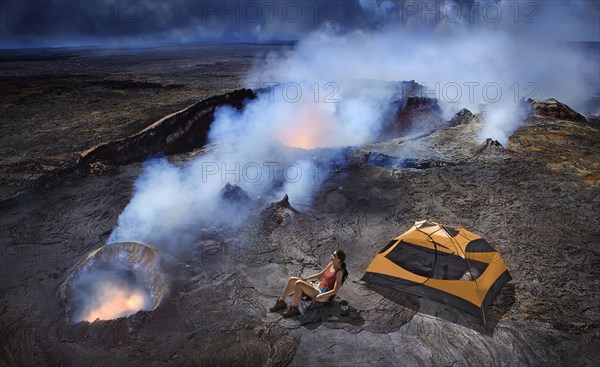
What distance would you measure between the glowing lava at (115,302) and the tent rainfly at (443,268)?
17.3ft

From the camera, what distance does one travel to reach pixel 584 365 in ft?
20.7

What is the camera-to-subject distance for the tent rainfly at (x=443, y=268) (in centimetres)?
763

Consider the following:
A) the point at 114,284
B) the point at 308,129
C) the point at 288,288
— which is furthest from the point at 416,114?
the point at 114,284

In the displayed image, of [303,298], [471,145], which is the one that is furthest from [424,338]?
[471,145]

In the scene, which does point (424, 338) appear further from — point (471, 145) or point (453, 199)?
point (471, 145)

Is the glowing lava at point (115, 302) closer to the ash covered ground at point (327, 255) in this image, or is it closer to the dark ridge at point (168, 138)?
the ash covered ground at point (327, 255)

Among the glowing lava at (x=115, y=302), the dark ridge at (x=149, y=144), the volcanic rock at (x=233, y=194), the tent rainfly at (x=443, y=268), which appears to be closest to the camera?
the glowing lava at (x=115, y=302)

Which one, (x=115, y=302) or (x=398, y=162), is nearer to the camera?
(x=115, y=302)

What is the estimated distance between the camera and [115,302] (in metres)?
7.78

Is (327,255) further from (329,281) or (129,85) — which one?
(129,85)

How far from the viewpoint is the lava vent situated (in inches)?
295

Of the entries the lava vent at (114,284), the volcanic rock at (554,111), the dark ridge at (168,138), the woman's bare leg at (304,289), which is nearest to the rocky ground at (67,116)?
the dark ridge at (168,138)

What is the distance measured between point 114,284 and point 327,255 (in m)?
5.35

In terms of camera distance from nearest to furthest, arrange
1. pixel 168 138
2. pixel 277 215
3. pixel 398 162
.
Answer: pixel 277 215
pixel 398 162
pixel 168 138
